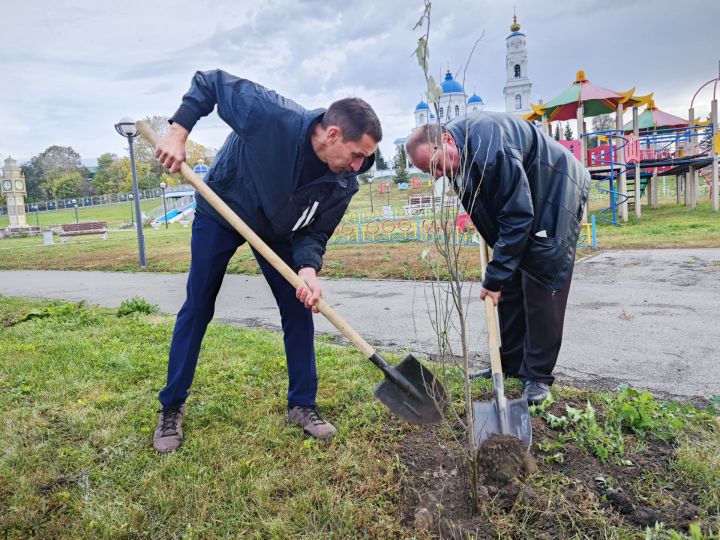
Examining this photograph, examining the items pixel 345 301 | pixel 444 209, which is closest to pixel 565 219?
pixel 444 209

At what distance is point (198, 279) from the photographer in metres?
2.60

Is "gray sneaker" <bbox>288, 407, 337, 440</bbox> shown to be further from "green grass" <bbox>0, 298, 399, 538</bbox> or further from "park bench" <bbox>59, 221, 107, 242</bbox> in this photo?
"park bench" <bbox>59, 221, 107, 242</bbox>

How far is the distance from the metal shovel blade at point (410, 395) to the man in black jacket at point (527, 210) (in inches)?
22.3

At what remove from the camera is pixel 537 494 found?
197 cm

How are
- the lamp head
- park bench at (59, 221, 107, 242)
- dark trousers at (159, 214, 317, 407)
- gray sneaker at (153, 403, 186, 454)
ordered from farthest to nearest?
park bench at (59, 221, 107, 242) < the lamp head < dark trousers at (159, 214, 317, 407) < gray sneaker at (153, 403, 186, 454)

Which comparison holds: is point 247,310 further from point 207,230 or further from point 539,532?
point 539,532

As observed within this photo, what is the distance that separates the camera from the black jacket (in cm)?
255

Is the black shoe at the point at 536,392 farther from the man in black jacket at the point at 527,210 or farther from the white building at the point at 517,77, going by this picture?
the white building at the point at 517,77

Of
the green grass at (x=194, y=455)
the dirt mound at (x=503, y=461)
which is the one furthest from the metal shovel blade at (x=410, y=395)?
the dirt mound at (x=503, y=461)

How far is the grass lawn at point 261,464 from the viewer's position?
1.91 meters

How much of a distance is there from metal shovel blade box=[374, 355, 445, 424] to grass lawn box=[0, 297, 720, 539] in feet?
0.31

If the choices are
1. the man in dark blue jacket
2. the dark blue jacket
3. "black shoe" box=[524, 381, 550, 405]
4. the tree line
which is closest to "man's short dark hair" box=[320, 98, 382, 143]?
the man in dark blue jacket

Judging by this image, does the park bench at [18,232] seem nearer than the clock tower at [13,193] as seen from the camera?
Yes

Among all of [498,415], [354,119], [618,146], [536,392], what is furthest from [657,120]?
[354,119]
